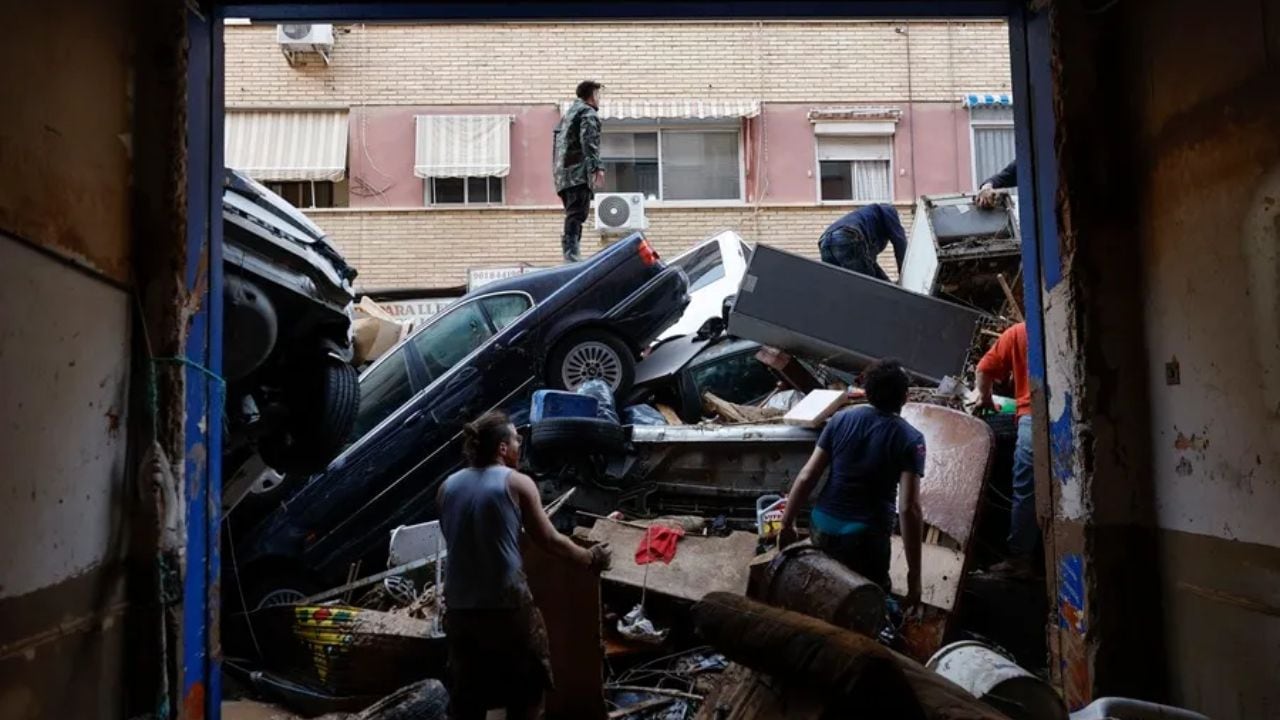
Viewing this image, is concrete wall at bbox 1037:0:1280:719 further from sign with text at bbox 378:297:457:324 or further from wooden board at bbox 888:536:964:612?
sign with text at bbox 378:297:457:324

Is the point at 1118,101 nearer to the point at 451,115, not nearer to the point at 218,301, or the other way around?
the point at 218,301

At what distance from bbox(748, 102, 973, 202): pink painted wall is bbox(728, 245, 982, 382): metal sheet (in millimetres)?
7485

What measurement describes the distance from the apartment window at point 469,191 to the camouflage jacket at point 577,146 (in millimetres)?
4258

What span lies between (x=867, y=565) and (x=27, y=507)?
3.47m

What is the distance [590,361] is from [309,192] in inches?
345

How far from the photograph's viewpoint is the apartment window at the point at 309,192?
50.8 feet

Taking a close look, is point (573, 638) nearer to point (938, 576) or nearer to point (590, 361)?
point (938, 576)

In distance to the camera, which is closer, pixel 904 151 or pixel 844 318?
pixel 844 318

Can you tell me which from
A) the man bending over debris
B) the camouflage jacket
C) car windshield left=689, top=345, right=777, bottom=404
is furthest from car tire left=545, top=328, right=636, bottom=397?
the man bending over debris

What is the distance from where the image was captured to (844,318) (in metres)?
8.33

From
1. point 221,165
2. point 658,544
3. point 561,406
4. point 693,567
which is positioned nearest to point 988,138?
point 561,406

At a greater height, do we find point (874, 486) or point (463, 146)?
point (463, 146)

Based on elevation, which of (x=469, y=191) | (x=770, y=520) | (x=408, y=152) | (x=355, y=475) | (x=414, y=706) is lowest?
(x=414, y=706)

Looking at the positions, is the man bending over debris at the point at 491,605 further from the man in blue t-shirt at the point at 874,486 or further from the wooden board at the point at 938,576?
the wooden board at the point at 938,576
